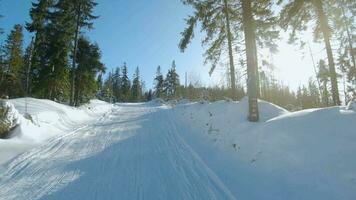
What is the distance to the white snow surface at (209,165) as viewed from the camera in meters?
6.18

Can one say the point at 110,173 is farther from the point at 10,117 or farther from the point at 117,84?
the point at 117,84

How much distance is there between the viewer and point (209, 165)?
27.9ft

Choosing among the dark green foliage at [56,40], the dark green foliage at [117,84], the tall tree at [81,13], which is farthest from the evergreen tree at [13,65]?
the dark green foliage at [117,84]

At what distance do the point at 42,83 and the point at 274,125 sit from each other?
2482 cm

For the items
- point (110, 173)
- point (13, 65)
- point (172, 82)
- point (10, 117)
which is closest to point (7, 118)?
point (10, 117)

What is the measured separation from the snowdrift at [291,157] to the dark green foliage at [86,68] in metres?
22.9

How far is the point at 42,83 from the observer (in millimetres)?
28391

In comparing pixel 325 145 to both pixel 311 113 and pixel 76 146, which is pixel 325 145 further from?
pixel 76 146

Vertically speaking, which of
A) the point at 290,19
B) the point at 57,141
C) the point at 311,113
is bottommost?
the point at 57,141

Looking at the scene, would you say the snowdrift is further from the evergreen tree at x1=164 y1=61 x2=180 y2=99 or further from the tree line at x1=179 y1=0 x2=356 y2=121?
the evergreen tree at x1=164 y1=61 x2=180 y2=99

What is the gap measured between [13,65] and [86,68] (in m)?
16.5

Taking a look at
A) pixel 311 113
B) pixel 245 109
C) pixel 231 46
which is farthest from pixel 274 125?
pixel 231 46

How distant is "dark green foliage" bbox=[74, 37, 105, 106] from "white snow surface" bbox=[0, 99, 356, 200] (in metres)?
20.0

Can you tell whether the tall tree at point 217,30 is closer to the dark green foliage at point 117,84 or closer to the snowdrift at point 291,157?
the snowdrift at point 291,157
